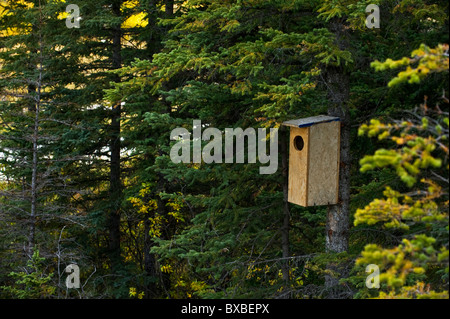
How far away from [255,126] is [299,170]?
98 centimetres

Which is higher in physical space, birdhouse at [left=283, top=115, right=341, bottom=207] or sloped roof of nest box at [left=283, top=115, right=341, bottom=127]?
sloped roof of nest box at [left=283, top=115, right=341, bottom=127]

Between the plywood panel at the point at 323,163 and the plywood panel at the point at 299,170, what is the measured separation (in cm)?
5

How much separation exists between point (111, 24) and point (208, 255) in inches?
227

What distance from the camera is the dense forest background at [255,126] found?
4.54 metres

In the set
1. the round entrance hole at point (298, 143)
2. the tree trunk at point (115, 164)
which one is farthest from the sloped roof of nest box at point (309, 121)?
the tree trunk at point (115, 164)

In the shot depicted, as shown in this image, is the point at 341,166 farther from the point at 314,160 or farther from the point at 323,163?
the point at 314,160

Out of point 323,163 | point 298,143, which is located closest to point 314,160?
point 323,163

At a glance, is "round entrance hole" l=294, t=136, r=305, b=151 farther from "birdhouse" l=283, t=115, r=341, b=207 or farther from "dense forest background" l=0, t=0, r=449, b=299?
"dense forest background" l=0, t=0, r=449, b=299

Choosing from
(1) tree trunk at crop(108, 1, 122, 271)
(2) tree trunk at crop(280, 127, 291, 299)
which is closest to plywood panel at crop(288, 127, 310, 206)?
(2) tree trunk at crop(280, 127, 291, 299)

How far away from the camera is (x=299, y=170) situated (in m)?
6.24

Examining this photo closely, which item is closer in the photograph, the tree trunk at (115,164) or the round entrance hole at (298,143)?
the round entrance hole at (298,143)

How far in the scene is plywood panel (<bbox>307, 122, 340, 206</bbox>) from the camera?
20.1 ft

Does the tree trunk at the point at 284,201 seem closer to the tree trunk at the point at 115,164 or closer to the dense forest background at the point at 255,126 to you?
the dense forest background at the point at 255,126

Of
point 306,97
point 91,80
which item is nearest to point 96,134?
point 91,80
